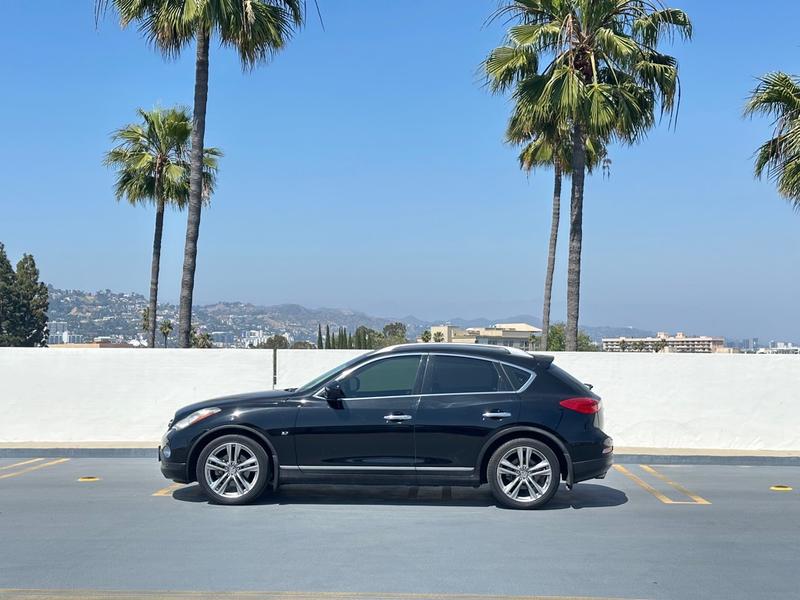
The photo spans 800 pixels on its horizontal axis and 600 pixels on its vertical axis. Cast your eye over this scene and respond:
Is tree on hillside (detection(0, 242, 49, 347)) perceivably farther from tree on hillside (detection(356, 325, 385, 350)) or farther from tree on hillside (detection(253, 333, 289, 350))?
tree on hillside (detection(356, 325, 385, 350))

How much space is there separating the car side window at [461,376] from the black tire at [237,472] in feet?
5.75

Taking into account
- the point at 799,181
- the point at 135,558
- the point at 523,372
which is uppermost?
the point at 799,181

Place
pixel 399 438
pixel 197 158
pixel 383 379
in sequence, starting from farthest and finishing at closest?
pixel 197 158, pixel 383 379, pixel 399 438

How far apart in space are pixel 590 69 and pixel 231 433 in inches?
474

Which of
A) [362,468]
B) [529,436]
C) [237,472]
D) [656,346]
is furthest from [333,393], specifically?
[656,346]

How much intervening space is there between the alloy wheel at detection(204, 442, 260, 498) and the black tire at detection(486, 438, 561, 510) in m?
2.35

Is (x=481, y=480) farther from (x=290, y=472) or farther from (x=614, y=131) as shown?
(x=614, y=131)

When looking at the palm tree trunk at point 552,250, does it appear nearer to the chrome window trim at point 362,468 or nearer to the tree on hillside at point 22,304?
the chrome window trim at point 362,468

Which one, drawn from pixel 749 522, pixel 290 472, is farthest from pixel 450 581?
pixel 749 522

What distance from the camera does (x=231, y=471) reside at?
366 inches

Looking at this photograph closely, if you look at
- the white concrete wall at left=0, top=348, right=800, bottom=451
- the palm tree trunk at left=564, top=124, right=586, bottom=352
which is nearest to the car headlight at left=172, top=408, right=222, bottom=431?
the white concrete wall at left=0, top=348, right=800, bottom=451

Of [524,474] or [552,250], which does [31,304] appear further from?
[524,474]

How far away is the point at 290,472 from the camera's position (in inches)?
363

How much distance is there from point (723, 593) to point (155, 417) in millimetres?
10069
